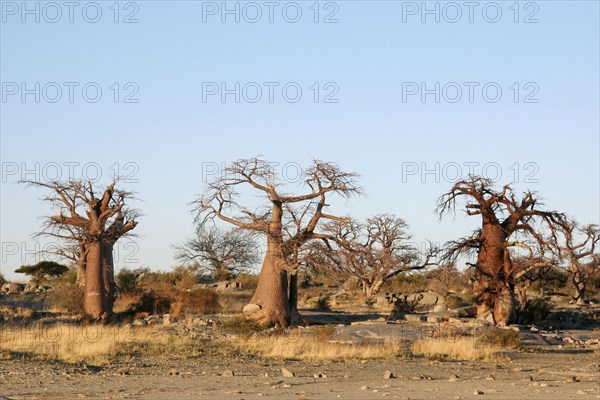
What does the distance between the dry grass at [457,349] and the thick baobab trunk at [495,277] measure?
18.9ft

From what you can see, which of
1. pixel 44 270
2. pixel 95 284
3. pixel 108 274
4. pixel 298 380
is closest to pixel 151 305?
pixel 108 274

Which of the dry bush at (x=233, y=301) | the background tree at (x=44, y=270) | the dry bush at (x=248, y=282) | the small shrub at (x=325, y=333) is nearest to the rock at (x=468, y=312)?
the small shrub at (x=325, y=333)

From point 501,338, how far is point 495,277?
534 cm

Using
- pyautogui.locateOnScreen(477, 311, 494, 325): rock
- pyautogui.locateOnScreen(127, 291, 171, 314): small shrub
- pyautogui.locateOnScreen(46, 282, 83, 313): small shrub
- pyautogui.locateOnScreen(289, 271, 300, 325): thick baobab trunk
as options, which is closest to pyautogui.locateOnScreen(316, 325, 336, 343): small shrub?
pyautogui.locateOnScreen(289, 271, 300, 325): thick baobab trunk

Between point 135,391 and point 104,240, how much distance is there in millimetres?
16299

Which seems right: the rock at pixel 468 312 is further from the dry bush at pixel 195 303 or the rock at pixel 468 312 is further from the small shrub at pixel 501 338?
the dry bush at pixel 195 303

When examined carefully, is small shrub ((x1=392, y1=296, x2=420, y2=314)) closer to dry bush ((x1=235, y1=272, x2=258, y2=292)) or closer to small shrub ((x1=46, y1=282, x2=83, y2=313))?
dry bush ((x1=235, y1=272, x2=258, y2=292))

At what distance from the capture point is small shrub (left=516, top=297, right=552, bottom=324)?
2766 cm

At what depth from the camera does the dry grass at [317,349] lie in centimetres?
1936

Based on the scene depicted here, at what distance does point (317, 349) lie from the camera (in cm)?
2000

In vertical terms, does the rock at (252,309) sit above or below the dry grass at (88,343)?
above

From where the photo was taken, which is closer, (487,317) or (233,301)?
(487,317)

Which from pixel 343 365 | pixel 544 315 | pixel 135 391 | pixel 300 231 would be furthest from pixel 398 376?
A: pixel 544 315

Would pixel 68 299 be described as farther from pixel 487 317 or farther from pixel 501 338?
pixel 501 338
